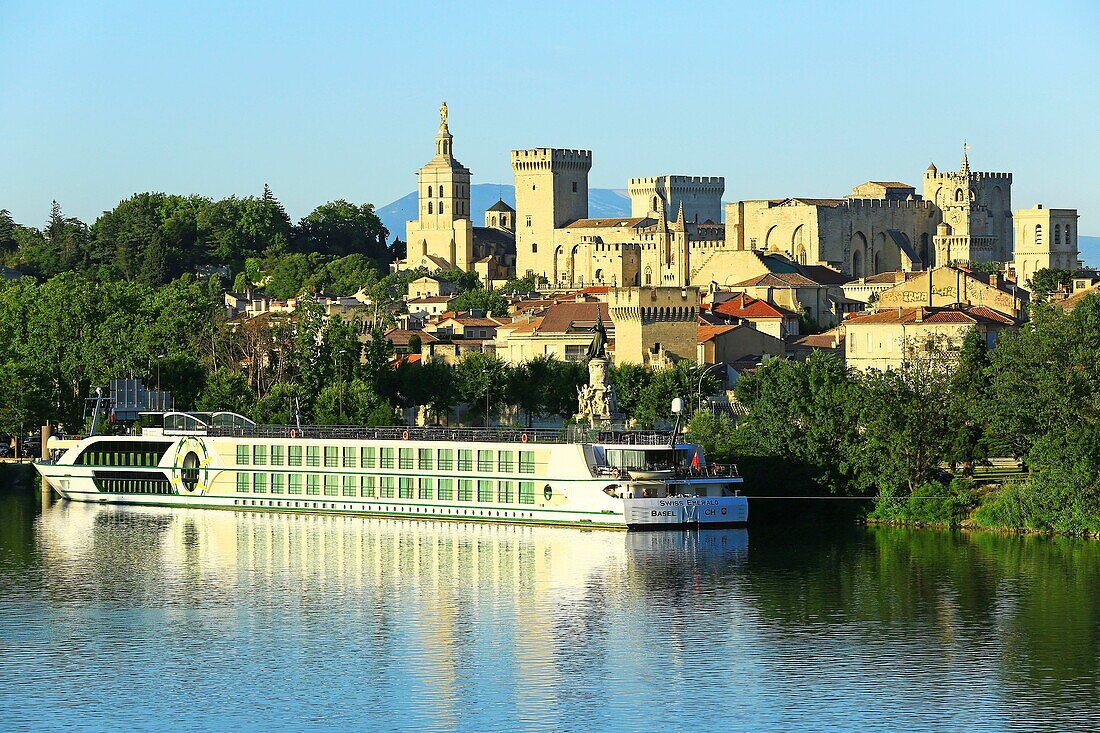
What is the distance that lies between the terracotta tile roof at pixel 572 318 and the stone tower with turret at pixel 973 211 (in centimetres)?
5271

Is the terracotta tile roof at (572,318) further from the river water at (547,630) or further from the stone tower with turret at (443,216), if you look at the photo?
the stone tower with turret at (443,216)

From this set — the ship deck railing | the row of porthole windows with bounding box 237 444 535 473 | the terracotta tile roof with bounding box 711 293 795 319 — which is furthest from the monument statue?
the terracotta tile roof with bounding box 711 293 795 319

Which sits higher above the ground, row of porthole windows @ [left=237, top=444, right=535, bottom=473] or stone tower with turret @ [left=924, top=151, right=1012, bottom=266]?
stone tower with turret @ [left=924, top=151, right=1012, bottom=266]

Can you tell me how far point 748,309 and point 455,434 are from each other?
42629mm

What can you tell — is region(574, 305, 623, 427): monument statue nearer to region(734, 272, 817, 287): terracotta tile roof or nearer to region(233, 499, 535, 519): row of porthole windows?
region(233, 499, 535, 519): row of porthole windows

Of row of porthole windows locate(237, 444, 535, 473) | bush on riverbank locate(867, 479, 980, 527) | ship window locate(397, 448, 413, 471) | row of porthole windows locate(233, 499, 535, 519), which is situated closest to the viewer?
bush on riverbank locate(867, 479, 980, 527)

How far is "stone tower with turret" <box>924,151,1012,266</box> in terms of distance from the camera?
490ft

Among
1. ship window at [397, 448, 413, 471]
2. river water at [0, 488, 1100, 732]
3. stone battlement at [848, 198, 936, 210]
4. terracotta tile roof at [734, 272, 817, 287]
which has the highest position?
stone battlement at [848, 198, 936, 210]

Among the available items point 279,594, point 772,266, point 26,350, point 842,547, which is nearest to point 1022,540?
point 842,547

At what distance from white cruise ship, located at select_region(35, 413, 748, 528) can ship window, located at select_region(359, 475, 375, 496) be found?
0.03m

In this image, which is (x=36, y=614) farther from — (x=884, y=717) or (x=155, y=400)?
(x=155, y=400)

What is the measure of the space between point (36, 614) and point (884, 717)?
18139 millimetres

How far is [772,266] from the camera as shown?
128 meters

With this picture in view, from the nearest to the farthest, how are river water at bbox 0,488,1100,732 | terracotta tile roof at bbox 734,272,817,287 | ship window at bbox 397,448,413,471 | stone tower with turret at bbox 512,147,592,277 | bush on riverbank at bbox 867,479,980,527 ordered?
river water at bbox 0,488,1100,732
bush on riverbank at bbox 867,479,980,527
ship window at bbox 397,448,413,471
terracotta tile roof at bbox 734,272,817,287
stone tower with turret at bbox 512,147,592,277
